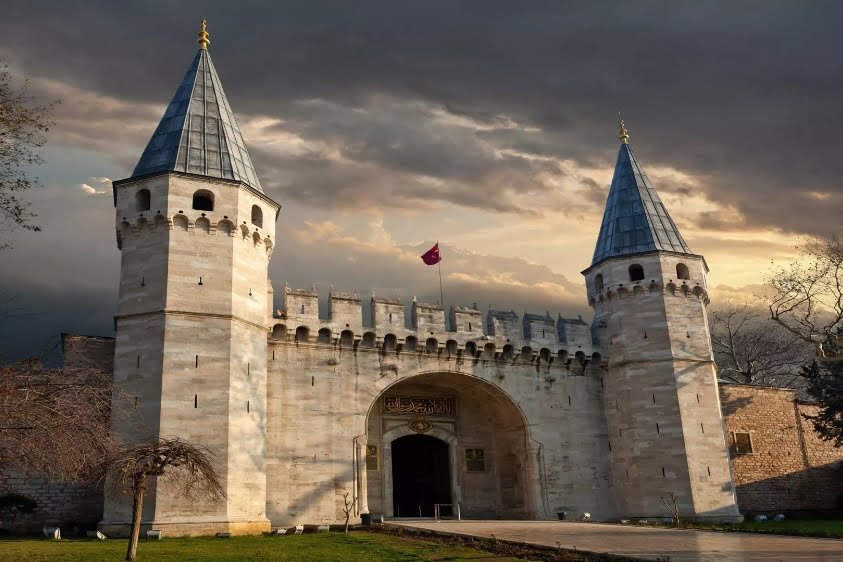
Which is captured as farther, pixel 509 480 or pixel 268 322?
pixel 509 480

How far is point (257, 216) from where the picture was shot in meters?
24.5

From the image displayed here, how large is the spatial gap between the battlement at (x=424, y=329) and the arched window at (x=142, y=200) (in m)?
4.96

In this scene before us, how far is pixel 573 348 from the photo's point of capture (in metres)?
28.8

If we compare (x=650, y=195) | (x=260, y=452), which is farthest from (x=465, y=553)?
(x=650, y=195)

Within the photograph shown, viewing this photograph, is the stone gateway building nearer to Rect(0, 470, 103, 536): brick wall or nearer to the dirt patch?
Rect(0, 470, 103, 536): brick wall

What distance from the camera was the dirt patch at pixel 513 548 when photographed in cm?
1388

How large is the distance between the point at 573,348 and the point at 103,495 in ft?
55.0

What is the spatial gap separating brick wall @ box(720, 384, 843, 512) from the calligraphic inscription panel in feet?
38.4

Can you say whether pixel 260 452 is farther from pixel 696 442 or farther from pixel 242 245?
pixel 696 442

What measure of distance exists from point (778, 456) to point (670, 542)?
18465mm

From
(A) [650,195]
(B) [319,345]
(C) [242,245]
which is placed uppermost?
(A) [650,195]

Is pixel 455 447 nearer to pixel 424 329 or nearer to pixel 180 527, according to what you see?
pixel 424 329

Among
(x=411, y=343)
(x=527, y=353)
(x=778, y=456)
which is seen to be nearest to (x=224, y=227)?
(x=411, y=343)

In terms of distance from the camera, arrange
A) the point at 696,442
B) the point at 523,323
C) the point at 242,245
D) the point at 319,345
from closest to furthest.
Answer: the point at 242,245, the point at 319,345, the point at 696,442, the point at 523,323
